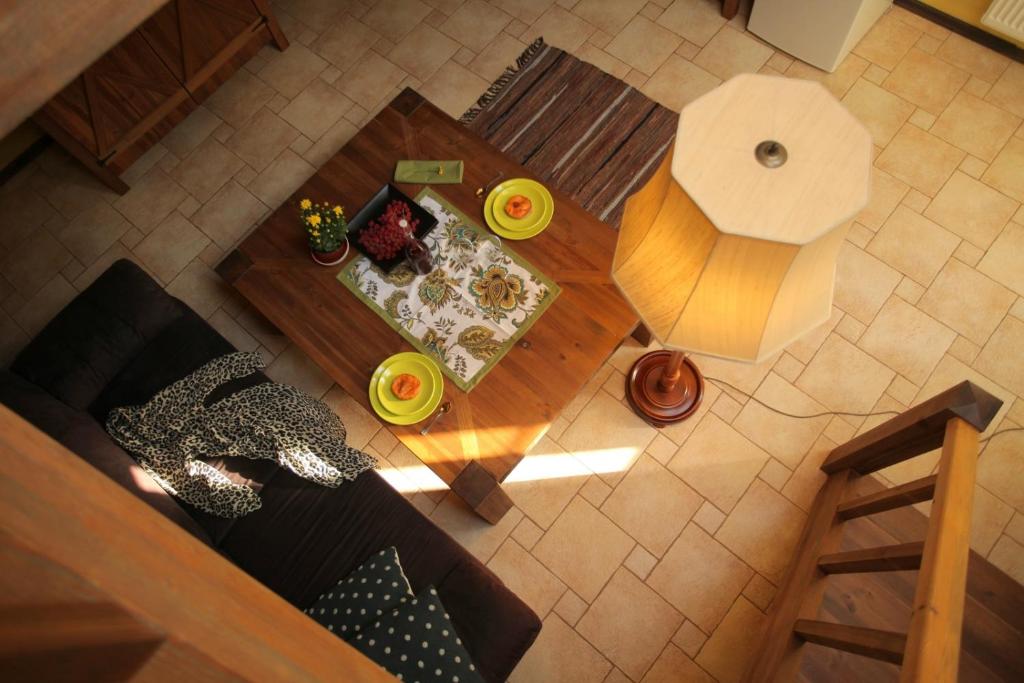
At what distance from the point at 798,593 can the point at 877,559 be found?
500mm

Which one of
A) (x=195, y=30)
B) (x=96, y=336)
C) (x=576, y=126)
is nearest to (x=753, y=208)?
(x=96, y=336)

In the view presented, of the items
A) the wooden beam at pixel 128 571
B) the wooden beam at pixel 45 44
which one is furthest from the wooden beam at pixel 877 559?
the wooden beam at pixel 45 44

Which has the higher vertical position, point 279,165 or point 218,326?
point 279,165

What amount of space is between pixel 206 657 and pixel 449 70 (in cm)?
350

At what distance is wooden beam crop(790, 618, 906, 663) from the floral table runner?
4.23 feet

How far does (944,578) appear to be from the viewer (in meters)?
1.36

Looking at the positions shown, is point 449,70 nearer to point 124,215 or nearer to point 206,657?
point 124,215

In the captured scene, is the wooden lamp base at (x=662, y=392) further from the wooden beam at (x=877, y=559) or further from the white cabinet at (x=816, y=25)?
the white cabinet at (x=816, y=25)

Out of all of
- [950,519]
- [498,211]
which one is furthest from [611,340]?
[950,519]

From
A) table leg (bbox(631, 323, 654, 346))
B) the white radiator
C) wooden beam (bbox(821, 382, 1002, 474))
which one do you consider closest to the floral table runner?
table leg (bbox(631, 323, 654, 346))

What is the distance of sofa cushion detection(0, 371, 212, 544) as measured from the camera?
214cm

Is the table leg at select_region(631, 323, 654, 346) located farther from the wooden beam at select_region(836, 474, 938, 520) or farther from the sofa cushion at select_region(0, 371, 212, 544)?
the sofa cushion at select_region(0, 371, 212, 544)

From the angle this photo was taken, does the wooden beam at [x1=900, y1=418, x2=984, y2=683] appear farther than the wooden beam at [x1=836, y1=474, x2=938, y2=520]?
No

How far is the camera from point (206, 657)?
317mm
